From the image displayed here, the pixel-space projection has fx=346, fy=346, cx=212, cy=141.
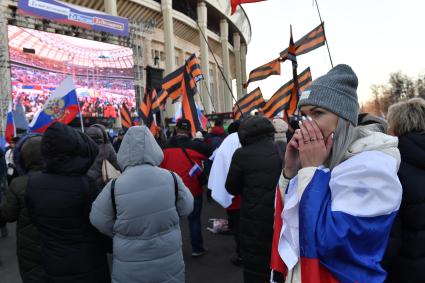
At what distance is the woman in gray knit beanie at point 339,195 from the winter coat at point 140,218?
1.41m

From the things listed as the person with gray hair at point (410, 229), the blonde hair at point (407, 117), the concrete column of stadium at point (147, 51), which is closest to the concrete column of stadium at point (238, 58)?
the concrete column of stadium at point (147, 51)

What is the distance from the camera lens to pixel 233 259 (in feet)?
15.9

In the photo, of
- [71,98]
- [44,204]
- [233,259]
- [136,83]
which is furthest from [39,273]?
[136,83]

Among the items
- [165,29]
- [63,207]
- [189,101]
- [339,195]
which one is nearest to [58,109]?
[189,101]

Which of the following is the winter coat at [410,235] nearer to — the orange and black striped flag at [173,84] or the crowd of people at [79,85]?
the orange and black striped flag at [173,84]

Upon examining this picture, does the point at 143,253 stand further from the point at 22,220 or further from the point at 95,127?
the point at 95,127

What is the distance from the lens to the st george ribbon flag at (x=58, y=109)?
4.75 meters

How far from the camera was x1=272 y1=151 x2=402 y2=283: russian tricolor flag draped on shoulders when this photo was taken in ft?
4.09

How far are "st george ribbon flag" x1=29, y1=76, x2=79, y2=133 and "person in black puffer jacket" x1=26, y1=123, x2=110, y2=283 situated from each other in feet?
7.80

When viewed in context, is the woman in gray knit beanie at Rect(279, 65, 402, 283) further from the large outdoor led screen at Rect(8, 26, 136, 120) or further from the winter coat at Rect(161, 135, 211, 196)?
the large outdoor led screen at Rect(8, 26, 136, 120)

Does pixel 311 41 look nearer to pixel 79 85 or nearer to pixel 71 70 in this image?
pixel 79 85

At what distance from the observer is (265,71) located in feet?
26.1

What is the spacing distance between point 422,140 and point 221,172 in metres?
2.92

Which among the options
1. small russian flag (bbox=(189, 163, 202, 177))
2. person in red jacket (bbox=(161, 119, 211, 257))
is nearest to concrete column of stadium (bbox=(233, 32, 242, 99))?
person in red jacket (bbox=(161, 119, 211, 257))
